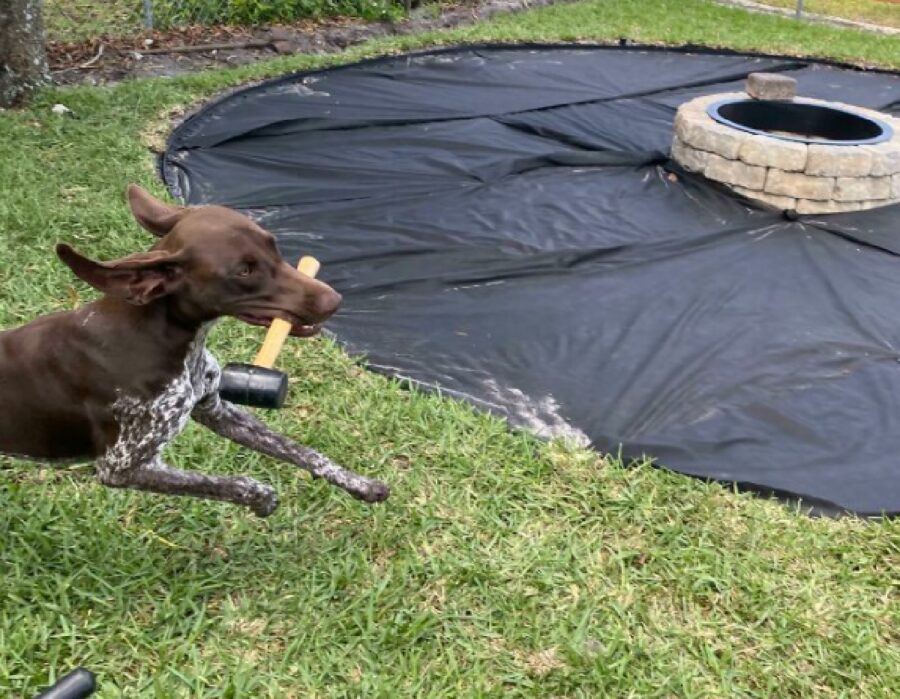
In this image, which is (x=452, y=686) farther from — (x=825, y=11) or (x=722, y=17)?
(x=825, y=11)

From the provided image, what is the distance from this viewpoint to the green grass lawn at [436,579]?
7.58 ft

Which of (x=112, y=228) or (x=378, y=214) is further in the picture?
(x=378, y=214)

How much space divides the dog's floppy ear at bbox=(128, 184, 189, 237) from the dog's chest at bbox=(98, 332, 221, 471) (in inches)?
11.1

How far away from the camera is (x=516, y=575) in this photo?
2.64m

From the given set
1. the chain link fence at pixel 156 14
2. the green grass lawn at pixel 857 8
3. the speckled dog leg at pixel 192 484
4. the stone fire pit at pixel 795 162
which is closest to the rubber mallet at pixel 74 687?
the speckled dog leg at pixel 192 484

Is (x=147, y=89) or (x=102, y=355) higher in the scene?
(x=102, y=355)

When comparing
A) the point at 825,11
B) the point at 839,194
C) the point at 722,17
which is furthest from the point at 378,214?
the point at 825,11

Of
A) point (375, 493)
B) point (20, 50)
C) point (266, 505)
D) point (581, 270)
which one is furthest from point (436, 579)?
point (20, 50)

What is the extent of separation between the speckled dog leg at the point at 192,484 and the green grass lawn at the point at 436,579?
0.23 metres

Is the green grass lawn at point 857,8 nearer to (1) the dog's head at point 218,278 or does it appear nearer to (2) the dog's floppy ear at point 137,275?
(1) the dog's head at point 218,278

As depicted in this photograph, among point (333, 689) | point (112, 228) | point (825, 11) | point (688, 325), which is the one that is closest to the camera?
point (333, 689)

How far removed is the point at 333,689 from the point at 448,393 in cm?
151

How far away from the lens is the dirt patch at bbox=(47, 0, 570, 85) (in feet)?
25.2

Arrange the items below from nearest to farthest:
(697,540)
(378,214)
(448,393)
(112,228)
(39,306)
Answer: (697,540) < (448,393) < (39,306) < (112,228) < (378,214)
